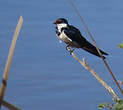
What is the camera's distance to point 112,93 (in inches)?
89.4

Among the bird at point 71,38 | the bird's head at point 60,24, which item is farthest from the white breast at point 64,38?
the bird's head at point 60,24

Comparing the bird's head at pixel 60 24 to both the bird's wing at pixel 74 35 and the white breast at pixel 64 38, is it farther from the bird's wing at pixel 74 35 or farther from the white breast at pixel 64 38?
the white breast at pixel 64 38

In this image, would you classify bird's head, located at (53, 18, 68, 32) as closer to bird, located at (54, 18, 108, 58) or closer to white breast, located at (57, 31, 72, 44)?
bird, located at (54, 18, 108, 58)

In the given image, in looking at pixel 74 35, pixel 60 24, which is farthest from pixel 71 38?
pixel 60 24

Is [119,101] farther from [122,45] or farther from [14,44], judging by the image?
[14,44]

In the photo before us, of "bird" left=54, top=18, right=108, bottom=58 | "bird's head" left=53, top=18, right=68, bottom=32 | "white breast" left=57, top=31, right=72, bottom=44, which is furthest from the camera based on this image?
"bird's head" left=53, top=18, right=68, bottom=32

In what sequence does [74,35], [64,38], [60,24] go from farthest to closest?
1. [60,24]
2. [74,35]
3. [64,38]

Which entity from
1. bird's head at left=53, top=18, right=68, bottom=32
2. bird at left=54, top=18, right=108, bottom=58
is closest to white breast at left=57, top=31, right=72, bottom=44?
bird at left=54, top=18, right=108, bottom=58

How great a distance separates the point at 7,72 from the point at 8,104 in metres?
0.11

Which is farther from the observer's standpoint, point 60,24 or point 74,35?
point 60,24

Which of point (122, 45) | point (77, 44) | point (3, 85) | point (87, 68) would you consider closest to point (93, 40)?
point (122, 45)

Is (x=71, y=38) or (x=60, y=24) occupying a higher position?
(x=60, y=24)

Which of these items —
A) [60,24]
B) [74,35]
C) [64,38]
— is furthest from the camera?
[60,24]

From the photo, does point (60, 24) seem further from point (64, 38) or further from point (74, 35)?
point (64, 38)
